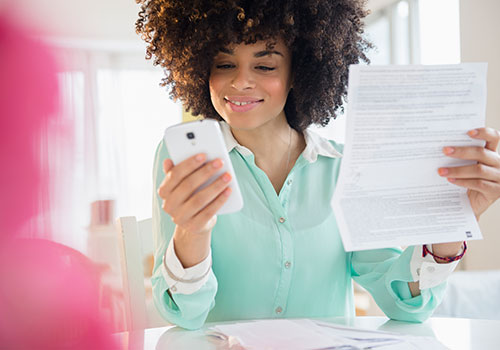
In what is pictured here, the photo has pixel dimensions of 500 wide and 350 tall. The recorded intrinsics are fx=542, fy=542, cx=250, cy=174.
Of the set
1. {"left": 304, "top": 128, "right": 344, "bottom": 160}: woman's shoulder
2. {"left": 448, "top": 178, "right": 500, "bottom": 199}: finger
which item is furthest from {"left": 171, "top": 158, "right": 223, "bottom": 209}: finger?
{"left": 304, "top": 128, "right": 344, "bottom": 160}: woman's shoulder

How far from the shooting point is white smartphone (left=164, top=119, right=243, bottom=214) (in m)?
0.90

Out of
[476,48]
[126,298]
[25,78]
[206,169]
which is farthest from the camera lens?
[476,48]

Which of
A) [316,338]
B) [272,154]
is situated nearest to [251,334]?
[316,338]

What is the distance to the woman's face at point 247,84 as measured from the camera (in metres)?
1.26

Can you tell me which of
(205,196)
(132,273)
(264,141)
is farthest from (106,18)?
(205,196)

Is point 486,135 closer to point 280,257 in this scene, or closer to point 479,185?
point 479,185

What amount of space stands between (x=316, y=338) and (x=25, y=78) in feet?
2.62

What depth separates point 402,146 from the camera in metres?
0.97

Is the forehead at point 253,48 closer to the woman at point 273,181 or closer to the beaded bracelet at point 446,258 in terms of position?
the woman at point 273,181

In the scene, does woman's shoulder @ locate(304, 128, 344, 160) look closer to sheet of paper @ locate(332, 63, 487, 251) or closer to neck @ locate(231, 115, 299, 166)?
neck @ locate(231, 115, 299, 166)

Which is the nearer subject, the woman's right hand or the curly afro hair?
the woman's right hand

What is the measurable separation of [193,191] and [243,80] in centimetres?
Answer: 41

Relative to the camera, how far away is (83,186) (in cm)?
23

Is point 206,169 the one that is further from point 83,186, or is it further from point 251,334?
point 83,186
